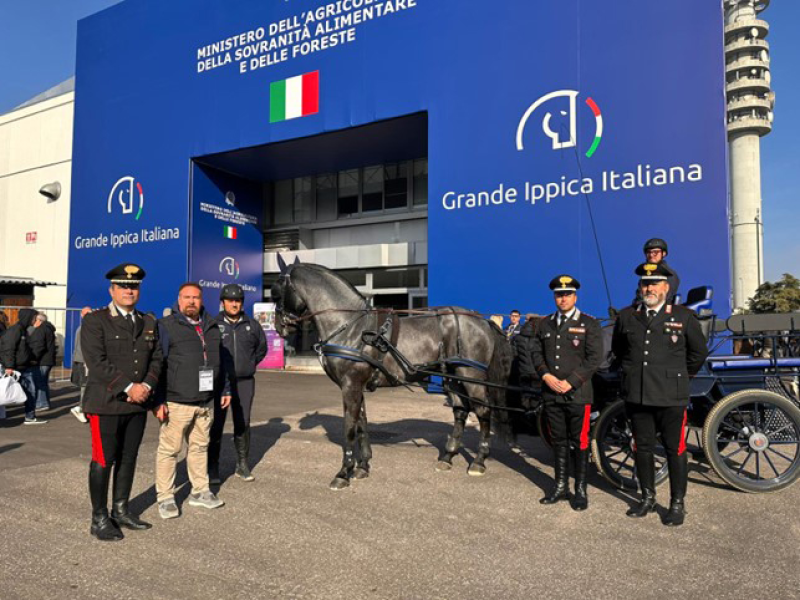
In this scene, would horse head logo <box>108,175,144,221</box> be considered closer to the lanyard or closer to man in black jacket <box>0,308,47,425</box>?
man in black jacket <box>0,308,47,425</box>

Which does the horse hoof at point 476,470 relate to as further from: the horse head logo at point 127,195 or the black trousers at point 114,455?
the horse head logo at point 127,195

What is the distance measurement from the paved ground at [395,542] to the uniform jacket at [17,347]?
2.88m

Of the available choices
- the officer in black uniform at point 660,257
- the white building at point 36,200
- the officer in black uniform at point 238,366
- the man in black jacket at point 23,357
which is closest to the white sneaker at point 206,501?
the officer in black uniform at point 238,366

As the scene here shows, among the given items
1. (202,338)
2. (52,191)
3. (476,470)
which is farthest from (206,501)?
(52,191)

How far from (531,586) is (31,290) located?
74.6ft

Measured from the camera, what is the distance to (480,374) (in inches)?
217

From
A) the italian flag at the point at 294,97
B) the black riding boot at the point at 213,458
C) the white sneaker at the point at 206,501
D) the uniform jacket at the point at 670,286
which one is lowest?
the white sneaker at the point at 206,501

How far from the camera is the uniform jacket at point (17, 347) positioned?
7.93m

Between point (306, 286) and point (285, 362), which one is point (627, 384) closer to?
point (306, 286)

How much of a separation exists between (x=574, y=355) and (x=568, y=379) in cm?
21

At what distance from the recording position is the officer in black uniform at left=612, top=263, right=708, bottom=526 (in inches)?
157

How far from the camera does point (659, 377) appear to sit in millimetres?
3982

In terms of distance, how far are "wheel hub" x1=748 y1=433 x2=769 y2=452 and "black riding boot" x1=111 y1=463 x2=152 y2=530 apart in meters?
4.79

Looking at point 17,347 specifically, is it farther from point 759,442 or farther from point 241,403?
point 759,442
